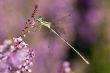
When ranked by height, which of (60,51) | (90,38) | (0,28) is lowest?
(90,38)

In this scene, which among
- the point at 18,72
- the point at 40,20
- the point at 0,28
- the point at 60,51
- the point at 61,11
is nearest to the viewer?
the point at 18,72

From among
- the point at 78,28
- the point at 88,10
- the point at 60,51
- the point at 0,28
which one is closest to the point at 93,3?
the point at 88,10

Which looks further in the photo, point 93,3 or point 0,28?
point 93,3

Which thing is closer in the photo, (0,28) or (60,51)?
(0,28)

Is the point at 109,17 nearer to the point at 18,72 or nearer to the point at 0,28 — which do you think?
the point at 0,28

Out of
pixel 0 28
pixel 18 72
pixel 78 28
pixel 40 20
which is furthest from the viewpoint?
pixel 78 28

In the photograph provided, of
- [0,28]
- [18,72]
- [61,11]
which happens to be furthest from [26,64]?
[61,11]

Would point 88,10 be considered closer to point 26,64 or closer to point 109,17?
point 109,17

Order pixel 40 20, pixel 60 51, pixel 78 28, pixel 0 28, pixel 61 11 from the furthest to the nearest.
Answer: pixel 78 28 < pixel 61 11 < pixel 60 51 < pixel 0 28 < pixel 40 20

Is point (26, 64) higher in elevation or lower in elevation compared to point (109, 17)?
higher
